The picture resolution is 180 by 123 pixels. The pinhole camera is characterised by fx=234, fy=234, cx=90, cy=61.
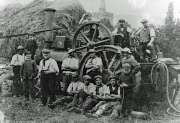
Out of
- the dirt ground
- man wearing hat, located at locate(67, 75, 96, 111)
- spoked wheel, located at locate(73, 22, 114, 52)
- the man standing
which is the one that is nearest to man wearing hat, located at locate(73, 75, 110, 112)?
man wearing hat, located at locate(67, 75, 96, 111)

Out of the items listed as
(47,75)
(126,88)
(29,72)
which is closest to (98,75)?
(126,88)

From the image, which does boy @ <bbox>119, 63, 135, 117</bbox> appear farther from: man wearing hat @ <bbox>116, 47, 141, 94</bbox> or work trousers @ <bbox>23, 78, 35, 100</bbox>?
work trousers @ <bbox>23, 78, 35, 100</bbox>

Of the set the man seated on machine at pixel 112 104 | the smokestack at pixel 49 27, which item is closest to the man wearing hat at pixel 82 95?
the man seated on machine at pixel 112 104

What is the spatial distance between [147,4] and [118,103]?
11.2ft

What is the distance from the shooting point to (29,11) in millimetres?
9344

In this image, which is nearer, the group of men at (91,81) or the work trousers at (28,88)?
the group of men at (91,81)

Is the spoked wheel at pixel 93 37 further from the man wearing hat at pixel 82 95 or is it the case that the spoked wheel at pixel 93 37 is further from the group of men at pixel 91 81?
the man wearing hat at pixel 82 95

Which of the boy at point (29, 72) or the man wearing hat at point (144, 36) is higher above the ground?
the man wearing hat at point (144, 36)

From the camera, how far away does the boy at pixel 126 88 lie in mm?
4777

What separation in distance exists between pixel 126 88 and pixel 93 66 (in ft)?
4.93

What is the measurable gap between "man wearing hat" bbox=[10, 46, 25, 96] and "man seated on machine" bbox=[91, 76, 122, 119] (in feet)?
9.36

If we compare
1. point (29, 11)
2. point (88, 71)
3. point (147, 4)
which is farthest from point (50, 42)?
point (147, 4)

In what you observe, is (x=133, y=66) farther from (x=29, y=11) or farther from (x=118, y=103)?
(x=29, y=11)

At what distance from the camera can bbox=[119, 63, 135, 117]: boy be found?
4.78 metres
